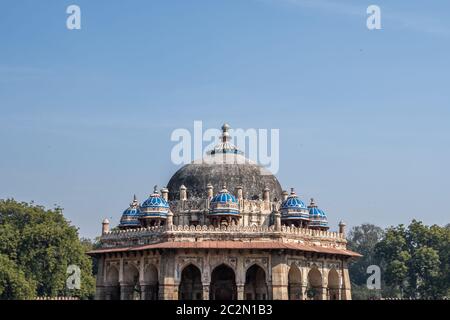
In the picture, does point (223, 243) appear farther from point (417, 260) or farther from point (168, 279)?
point (417, 260)

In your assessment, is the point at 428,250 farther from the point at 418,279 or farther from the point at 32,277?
the point at 32,277

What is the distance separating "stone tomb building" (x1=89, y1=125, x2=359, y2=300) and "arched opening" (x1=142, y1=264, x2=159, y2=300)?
2.7 inches

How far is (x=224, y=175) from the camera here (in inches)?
2384

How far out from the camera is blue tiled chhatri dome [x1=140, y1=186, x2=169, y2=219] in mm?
56438

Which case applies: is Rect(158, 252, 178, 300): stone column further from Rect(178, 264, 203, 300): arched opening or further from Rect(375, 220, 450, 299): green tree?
Rect(375, 220, 450, 299): green tree

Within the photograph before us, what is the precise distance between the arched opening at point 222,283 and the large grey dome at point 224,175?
250 inches

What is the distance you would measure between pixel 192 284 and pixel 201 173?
902cm

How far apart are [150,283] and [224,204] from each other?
7.42 meters

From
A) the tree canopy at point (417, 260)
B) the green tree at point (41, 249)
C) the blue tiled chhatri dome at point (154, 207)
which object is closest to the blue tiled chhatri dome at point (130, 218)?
the blue tiled chhatri dome at point (154, 207)

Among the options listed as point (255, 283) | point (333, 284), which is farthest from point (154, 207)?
point (333, 284)

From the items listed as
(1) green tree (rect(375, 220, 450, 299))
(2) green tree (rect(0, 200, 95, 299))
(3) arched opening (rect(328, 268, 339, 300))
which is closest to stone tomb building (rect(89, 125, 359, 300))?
(3) arched opening (rect(328, 268, 339, 300))

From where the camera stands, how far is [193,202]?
2324 inches
